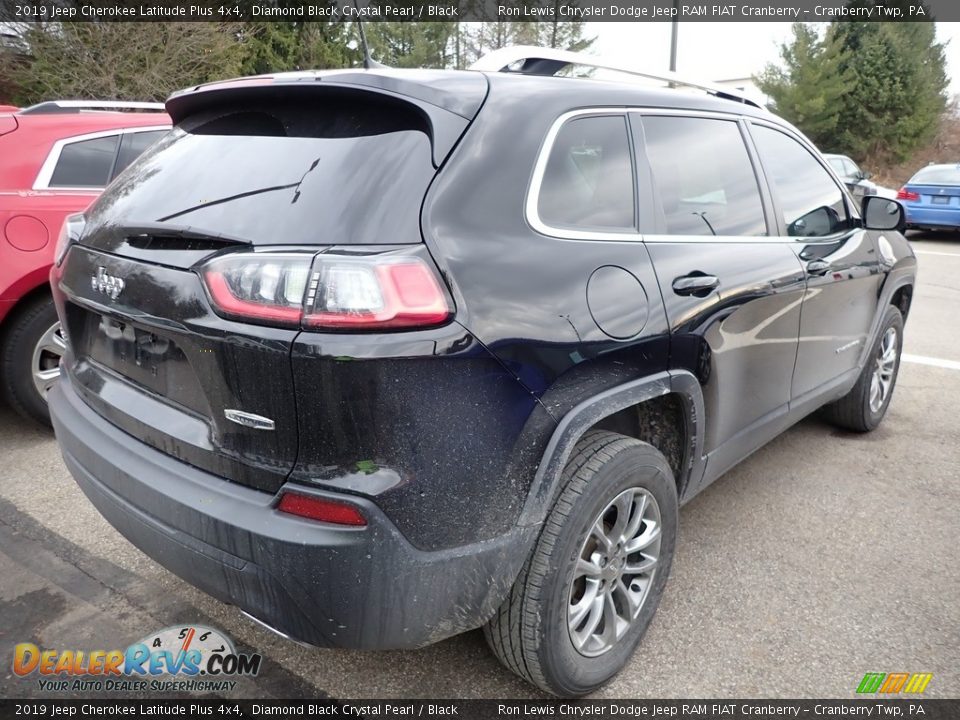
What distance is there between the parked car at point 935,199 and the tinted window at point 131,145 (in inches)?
526

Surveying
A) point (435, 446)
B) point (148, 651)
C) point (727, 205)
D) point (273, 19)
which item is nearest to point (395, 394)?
point (435, 446)

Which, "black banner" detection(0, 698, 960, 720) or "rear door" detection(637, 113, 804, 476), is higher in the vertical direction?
"rear door" detection(637, 113, 804, 476)

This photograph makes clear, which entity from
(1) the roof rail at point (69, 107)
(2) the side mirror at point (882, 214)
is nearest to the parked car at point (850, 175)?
(2) the side mirror at point (882, 214)

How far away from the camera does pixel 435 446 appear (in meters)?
1.63

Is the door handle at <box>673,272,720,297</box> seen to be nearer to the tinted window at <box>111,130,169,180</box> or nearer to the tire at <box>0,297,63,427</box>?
the tire at <box>0,297,63,427</box>

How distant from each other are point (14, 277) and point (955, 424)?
5.50 m

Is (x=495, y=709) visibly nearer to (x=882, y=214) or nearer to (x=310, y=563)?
(x=310, y=563)

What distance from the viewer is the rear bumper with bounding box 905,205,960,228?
13398 millimetres

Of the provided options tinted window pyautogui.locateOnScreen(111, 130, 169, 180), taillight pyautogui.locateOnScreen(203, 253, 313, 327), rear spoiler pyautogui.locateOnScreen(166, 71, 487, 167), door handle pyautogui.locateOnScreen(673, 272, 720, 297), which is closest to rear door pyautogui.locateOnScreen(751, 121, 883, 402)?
door handle pyautogui.locateOnScreen(673, 272, 720, 297)

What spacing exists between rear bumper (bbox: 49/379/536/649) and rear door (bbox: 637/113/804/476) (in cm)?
96

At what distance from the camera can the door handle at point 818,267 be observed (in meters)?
3.06

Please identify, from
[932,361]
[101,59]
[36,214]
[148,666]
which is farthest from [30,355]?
[101,59]

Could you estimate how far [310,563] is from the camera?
160cm

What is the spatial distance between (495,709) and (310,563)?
923 mm
